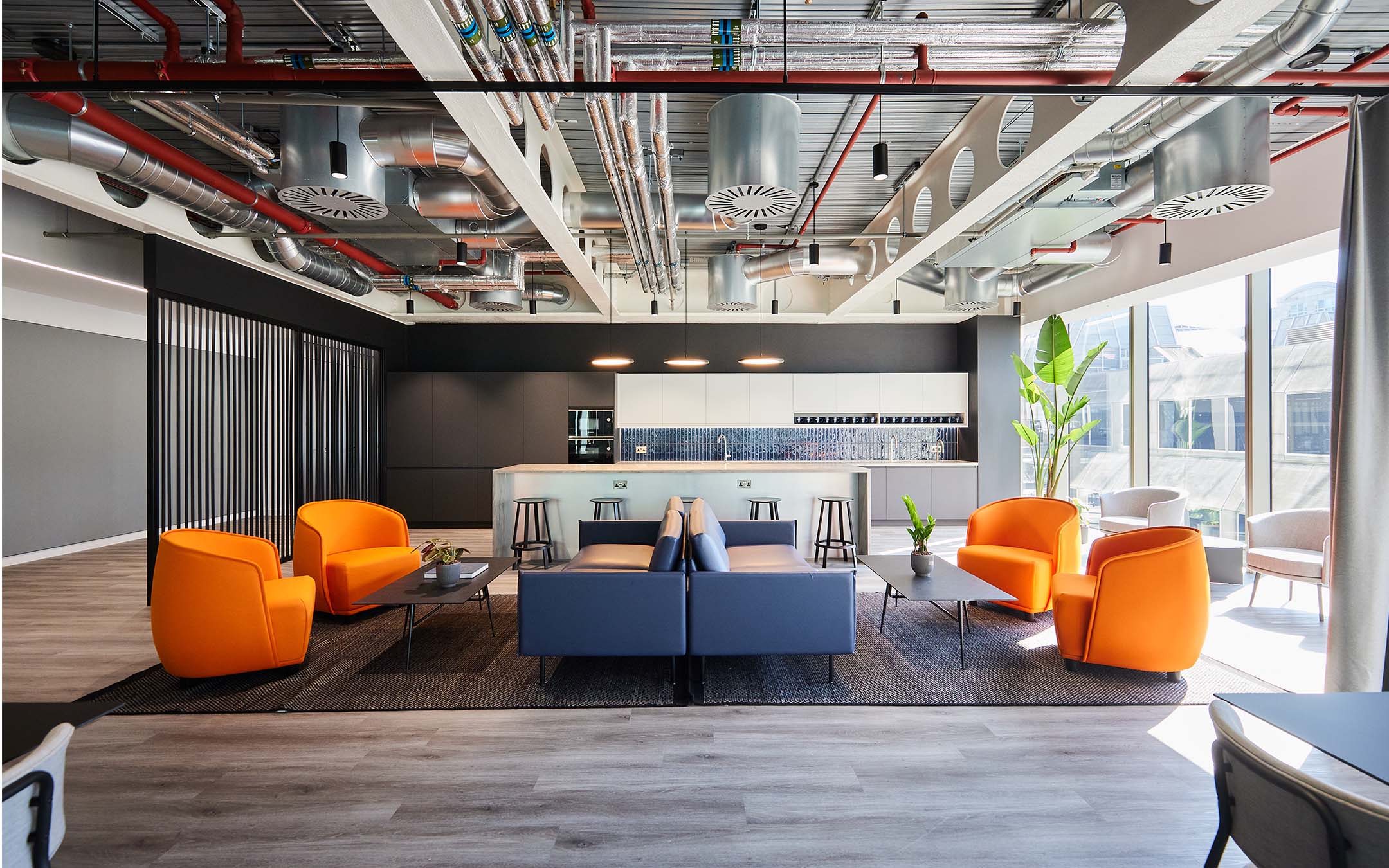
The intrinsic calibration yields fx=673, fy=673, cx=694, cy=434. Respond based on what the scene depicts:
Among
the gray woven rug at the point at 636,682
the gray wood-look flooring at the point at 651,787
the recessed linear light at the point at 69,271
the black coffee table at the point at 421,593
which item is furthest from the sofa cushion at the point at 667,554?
the recessed linear light at the point at 69,271

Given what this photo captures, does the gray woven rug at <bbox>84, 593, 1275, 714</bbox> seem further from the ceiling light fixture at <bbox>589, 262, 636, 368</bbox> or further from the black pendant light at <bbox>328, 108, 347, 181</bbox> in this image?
A: the ceiling light fixture at <bbox>589, 262, 636, 368</bbox>

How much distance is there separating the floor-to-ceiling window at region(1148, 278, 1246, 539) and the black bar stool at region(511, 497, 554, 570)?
7.17m

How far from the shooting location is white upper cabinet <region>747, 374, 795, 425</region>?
33.9ft

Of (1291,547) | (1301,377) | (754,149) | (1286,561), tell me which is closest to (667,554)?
(754,149)

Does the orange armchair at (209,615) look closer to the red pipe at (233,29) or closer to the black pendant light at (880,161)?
the red pipe at (233,29)

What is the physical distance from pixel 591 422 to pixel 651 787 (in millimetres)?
7581

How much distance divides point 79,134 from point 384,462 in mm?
6471

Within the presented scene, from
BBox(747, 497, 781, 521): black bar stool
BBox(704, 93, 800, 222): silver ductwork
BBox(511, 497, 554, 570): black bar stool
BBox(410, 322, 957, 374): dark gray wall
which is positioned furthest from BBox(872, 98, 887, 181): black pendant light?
BBox(410, 322, 957, 374): dark gray wall

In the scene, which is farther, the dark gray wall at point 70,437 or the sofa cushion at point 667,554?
the dark gray wall at point 70,437

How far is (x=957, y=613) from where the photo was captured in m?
5.45

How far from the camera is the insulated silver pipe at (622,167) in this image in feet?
11.1

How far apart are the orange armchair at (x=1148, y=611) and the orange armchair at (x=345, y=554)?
507cm

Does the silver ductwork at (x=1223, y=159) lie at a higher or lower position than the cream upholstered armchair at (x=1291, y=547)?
higher

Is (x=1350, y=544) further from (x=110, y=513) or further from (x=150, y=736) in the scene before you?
(x=110, y=513)
